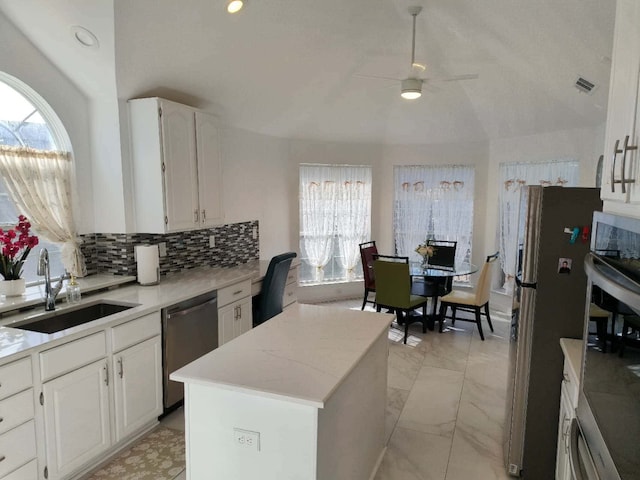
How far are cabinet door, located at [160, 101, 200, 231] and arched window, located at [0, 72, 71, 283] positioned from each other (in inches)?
28.4

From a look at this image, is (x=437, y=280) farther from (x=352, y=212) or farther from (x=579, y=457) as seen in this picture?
(x=579, y=457)

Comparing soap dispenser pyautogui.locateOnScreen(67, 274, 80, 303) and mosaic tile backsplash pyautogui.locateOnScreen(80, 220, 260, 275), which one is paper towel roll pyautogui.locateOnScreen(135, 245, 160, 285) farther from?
soap dispenser pyautogui.locateOnScreen(67, 274, 80, 303)

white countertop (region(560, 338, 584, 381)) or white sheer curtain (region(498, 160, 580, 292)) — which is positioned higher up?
white sheer curtain (region(498, 160, 580, 292))

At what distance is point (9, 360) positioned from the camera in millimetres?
2018

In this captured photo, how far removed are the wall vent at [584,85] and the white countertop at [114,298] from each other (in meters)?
3.36

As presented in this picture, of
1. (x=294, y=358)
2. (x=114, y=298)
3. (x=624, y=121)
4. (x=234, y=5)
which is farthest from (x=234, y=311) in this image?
(x=624, y=121)

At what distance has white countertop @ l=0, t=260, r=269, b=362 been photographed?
2.22m

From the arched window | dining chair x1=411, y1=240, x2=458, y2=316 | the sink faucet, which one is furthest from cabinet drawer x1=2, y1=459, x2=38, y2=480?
dining chair x1=411, y1=240, x2=458, y2=316

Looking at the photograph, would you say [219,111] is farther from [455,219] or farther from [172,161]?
[455,219]

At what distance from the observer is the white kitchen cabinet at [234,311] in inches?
143

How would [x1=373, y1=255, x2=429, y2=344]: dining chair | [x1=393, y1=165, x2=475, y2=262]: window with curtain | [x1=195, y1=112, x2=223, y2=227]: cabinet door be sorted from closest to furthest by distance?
1. [x1=195, y1=112, x2=223, y2=227]: cabinet door
2. [x1=373, y1=255, x2=429, y2=344]: dining chair
3. [x1=393, y1=165, x2=475, y2=262]: window with curtain

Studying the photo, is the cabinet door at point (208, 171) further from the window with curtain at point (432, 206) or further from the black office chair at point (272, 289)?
the window with curtain at point (432, 206)

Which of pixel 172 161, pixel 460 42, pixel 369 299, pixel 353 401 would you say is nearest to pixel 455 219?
pixel 369 299

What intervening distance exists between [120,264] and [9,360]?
153 centimetres
